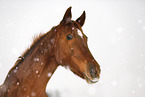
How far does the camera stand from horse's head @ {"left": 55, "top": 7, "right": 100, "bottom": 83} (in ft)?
3.31

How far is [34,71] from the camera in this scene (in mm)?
1061

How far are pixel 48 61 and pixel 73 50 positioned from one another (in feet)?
0.81

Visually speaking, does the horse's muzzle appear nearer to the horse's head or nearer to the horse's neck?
the horse's head

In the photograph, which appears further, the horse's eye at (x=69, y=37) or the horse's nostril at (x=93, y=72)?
the horse's eye at (x=69, y=37)

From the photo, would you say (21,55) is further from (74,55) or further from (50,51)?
(74,55)

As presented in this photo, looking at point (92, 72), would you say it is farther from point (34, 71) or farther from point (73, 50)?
point (34, 71)

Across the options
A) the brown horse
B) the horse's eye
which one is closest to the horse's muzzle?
the brown horse

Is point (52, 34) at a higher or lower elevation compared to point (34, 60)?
higher

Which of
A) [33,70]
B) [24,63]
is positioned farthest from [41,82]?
[24,63]

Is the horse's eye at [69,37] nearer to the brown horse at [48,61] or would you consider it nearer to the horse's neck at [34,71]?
the brown horse at [48,61]

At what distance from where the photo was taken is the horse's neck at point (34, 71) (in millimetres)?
1028

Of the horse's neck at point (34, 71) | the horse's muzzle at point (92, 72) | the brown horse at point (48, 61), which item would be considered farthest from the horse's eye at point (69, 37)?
the horse's muzzle at point (92, 72)

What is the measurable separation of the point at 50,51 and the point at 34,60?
16 centimetres

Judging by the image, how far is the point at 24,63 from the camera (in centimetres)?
109
